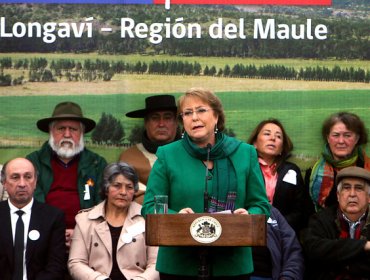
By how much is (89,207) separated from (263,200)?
9.73ft

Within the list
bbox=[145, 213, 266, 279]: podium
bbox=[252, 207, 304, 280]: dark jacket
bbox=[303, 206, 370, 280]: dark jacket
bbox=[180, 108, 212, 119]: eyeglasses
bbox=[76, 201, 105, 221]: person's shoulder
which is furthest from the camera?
bbox=[76, 201, 105, 221]: person's shoulder

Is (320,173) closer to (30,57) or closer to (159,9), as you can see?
Result: (159,9)

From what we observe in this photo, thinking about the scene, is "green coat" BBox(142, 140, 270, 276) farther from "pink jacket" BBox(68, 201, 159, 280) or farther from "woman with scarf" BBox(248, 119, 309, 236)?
"woman with scarf" BBox(248, 119, 309, 236)

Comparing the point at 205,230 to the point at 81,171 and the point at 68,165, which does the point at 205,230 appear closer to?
the point at 81,171

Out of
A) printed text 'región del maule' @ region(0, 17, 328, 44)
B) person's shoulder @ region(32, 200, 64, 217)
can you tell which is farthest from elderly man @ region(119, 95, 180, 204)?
person's shoulder @ region(32, 200, 64, 217)

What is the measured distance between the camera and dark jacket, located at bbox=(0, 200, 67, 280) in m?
7.97

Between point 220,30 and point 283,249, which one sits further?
point 220,30

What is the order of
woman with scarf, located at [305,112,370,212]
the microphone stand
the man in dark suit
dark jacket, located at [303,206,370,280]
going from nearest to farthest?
the microphone stand
dark jacket, located at [303,206,370,280]
the man in dark suit
woman with scarf, located at [305,112,370,212]

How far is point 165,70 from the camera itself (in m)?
8.84

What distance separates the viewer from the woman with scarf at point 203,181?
5.75 m

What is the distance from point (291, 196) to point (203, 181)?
2973 mm

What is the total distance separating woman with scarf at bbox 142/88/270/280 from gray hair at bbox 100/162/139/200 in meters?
2.45

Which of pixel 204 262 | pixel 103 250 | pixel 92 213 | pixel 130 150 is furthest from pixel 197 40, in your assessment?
pixel 204 262

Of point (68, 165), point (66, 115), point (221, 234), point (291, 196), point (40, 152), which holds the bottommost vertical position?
point (221, 234)
